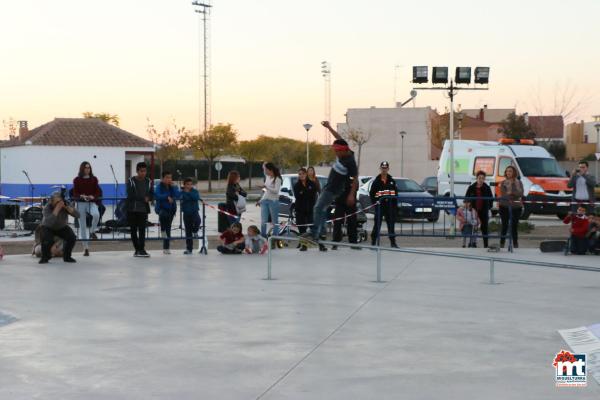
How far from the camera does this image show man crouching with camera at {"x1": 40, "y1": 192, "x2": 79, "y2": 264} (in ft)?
49.8

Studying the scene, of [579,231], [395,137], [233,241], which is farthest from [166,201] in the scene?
[395,137]

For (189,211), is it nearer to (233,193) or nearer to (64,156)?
(233,193)

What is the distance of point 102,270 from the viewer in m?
14.3

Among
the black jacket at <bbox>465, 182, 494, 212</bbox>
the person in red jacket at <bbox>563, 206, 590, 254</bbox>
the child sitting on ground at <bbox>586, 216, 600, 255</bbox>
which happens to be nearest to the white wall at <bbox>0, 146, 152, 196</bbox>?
the black jacket at <bbox>465, 182, 494, 212</bbox>

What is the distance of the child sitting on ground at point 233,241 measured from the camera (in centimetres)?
1709

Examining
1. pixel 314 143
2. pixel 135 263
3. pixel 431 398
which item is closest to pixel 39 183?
pixel 135 263

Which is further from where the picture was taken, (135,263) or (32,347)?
(135,263)

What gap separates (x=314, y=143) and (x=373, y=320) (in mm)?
106466

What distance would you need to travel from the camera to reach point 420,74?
3064 cm

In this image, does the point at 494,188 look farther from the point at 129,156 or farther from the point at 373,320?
the point at 129,156

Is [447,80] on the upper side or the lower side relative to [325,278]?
upper

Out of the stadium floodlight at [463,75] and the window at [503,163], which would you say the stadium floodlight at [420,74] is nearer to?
the stadium floodlight at [463,75]

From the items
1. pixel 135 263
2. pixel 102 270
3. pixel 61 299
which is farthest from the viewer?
pixel 135 263

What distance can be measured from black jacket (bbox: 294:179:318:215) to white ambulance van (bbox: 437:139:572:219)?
→ 9.07 m
